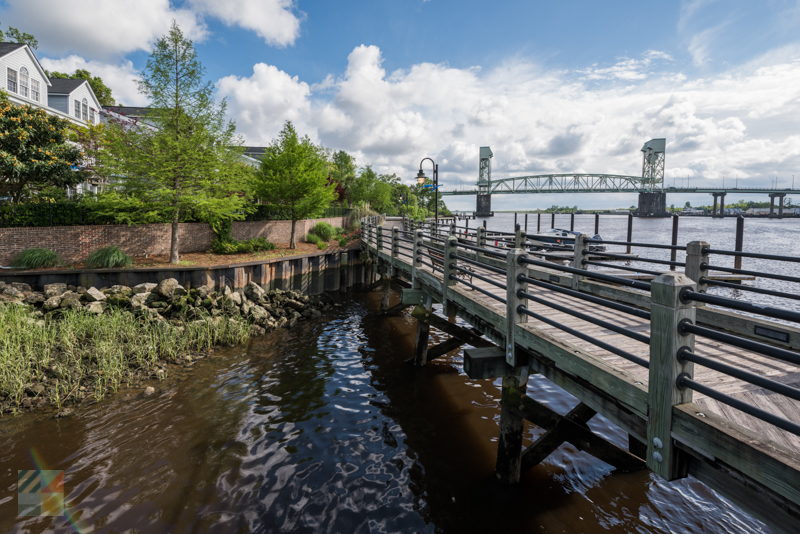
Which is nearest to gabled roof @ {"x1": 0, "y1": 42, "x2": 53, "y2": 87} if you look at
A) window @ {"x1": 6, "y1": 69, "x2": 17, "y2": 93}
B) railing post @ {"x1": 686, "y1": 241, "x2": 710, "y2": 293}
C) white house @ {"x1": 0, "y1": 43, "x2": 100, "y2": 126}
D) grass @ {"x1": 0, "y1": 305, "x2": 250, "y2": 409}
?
white house @ {"x1": 0, "y1": 43, "x2": 100, "y2": 126}

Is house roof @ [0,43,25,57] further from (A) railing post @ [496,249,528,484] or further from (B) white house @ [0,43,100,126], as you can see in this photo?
(A) railing post @ [496,249,528,484]

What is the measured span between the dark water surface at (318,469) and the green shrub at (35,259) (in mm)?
10054

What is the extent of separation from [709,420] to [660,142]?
199 meters

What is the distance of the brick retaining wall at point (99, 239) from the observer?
606 inches

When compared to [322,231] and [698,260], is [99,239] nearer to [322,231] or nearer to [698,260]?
[322,231]

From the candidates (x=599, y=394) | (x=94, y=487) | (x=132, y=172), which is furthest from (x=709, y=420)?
(x=132, y=172)

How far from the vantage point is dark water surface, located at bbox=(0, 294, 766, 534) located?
5.14 meters

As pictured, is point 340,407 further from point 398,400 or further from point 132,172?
point 132,172

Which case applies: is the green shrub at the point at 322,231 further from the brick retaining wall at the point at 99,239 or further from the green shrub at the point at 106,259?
the green shrub at the point at 106,259

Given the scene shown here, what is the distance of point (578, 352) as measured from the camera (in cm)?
447

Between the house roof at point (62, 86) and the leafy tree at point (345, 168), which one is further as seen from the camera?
the leafy tree at point (345, 168)

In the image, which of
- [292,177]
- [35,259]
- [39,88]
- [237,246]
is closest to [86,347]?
[35,259]

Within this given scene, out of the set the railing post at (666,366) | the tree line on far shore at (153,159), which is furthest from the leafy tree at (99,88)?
the railing post at (666,366)

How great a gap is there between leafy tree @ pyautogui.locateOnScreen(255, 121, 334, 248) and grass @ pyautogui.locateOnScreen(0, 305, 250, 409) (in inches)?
447
